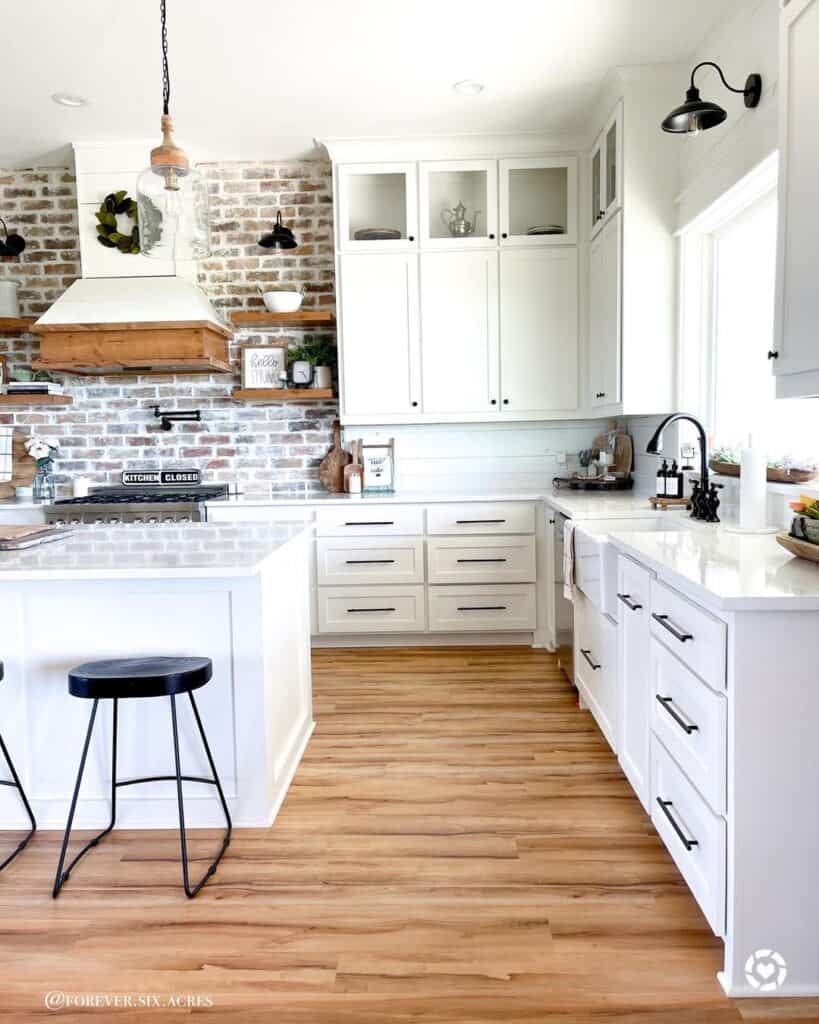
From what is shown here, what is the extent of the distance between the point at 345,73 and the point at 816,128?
2.37 metres

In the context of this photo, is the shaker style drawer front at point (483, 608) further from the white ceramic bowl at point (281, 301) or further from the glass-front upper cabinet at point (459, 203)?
the glass-front upper cabinet at point (459, 203)

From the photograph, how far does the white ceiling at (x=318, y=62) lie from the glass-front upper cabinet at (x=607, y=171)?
8.0 inches

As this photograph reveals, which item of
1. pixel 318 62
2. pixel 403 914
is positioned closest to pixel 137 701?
pixel 403 914

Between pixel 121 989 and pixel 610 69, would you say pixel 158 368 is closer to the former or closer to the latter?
pixel 610 69

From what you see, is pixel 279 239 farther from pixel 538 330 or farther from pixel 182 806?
pixel 182 806

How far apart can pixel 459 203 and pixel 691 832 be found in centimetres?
366

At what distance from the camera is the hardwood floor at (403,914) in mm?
1662

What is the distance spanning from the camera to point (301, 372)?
462cm

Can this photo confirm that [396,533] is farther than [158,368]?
No

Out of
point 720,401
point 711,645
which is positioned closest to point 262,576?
point 711,645

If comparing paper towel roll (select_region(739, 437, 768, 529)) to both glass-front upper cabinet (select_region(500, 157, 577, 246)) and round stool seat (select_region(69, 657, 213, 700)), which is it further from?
glass-front upper cabinet (select_region(500, 157, 577, 246))

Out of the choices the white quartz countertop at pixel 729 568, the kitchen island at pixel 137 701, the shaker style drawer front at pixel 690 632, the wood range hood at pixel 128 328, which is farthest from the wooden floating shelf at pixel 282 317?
the shaker style drawer front at pixel 690 632

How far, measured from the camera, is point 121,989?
1.71 m

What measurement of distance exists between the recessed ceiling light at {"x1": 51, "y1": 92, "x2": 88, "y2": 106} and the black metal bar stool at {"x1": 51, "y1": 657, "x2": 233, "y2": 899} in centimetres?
302
